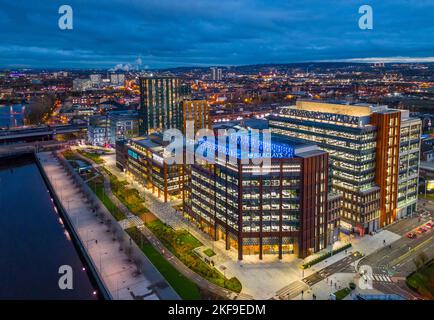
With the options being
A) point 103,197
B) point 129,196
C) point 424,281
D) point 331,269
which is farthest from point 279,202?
point 103,197

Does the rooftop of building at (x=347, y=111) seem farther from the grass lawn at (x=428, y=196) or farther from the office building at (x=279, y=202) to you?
the grass lawn at (x=428, y=196)

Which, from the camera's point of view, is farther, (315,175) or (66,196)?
(66,196)

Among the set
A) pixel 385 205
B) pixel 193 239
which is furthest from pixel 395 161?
pixel 193 239

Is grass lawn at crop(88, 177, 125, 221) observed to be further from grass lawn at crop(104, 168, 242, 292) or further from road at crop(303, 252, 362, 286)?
road at crop(303, 252, 362, 286)

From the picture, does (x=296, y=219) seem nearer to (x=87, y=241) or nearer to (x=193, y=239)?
(x=193, y=239)

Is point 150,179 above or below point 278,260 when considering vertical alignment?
above

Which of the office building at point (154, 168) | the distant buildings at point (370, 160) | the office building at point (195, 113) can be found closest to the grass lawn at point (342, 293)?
the distant buildings at point (370, 160)
